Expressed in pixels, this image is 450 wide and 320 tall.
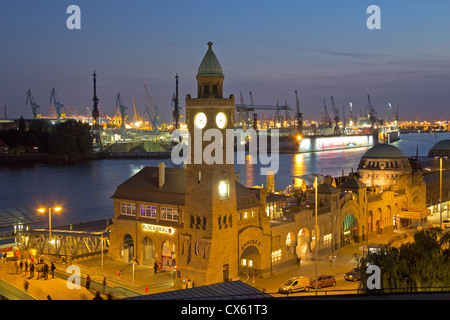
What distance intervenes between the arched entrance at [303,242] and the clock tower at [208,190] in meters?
7.91

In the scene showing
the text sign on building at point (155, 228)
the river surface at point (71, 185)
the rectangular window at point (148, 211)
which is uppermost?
the rectangular window at point (148, 211)

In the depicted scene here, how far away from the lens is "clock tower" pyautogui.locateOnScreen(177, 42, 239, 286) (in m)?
29.4

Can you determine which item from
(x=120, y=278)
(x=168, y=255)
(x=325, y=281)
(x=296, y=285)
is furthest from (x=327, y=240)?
(x=120, y=278)

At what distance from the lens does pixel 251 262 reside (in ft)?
107

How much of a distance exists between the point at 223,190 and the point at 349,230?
15494 millimetres

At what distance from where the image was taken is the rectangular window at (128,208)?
3438 centimetres

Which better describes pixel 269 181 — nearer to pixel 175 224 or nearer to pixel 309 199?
pixel 309 199

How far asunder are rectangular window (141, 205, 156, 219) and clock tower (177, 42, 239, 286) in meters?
3.59

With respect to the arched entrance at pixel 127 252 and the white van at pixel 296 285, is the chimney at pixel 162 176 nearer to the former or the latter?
the arched entrance at pixel 127 252

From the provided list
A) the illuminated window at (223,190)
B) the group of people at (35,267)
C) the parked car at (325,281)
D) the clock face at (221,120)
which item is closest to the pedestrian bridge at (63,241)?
the group of people at (35,267)

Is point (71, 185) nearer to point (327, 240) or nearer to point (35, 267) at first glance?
point (327, 240)

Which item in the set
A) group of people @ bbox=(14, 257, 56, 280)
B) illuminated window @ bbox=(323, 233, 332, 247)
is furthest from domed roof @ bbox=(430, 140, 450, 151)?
group of people @ bbox=(14, 257, 56, 280)

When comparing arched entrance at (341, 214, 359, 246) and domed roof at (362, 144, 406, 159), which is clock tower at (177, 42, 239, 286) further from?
domed roof at (362, 144, 406, 159)
